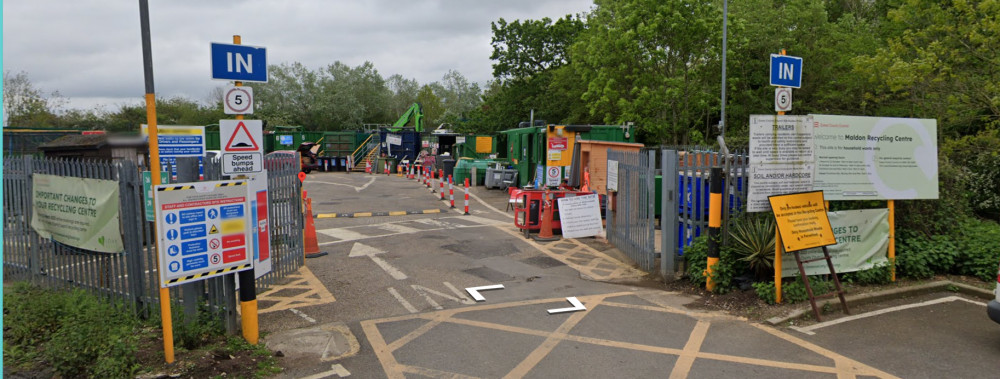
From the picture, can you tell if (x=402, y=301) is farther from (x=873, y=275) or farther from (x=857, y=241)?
(x=873, y=275)

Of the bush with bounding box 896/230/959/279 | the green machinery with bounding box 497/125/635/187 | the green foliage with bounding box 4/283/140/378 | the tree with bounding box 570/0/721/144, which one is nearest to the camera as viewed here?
the green foliage with bounding box 4/283/140/378

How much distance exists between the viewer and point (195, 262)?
5523 mm

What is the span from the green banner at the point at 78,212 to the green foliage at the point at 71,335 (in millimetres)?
A: 651

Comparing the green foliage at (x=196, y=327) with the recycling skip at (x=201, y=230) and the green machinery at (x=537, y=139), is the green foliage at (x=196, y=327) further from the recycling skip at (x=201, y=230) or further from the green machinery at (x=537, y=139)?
the green machinery at (x=537, y=139)

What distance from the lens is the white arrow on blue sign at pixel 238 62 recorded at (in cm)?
619

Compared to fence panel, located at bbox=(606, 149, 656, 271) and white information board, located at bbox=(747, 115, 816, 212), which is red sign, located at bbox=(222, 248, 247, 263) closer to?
fence panel, located at bbox=(606, 149, 656, 271)

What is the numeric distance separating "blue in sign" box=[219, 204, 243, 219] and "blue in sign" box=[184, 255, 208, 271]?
0.43 meters

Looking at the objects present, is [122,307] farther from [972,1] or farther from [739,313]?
[972,1]

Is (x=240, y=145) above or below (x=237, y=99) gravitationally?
below

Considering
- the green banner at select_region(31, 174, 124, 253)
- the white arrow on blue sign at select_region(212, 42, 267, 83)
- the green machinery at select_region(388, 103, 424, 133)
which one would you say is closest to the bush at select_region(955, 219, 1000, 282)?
the white arrow on blue sign at select_region(212, 42, 267, 83)

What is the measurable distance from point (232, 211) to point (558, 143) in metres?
13.0

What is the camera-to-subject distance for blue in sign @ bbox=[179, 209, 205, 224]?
5398 millimetres

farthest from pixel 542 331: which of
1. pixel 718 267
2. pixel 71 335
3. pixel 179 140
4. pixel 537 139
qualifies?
pixel 537 139

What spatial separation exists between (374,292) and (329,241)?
4.41 meters
